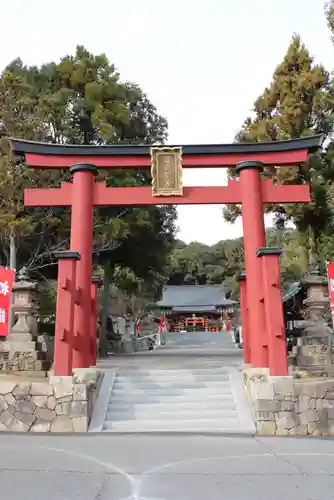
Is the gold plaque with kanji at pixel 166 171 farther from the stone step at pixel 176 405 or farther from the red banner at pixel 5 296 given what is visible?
the red banner at pixel 5 296

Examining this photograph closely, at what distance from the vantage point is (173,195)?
368 inches

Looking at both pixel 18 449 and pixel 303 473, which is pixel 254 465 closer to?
pixel 303 473

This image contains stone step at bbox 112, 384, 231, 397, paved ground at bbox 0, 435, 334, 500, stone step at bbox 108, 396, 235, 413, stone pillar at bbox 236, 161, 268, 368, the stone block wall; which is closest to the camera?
paved ground at bbox 0, 435, 334, 500

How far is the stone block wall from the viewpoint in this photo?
7.19m

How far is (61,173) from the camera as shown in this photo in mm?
15016

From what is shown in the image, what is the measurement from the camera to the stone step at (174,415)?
7523 mm

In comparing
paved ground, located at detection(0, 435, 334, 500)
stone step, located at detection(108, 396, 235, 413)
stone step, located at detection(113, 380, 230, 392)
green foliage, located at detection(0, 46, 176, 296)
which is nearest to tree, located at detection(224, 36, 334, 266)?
green foliage, located at detection(0, 46, 176, 296)

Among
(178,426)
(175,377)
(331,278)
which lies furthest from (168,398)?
(331,278)

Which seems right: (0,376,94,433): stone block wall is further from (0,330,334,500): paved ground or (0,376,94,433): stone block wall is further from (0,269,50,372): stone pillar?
(0,269,50,372): stone pillar

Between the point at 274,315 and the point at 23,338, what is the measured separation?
23.6 ft

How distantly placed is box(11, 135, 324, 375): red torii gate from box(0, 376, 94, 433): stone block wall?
3.84 ft

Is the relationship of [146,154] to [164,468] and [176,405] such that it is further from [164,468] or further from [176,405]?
[164,468]

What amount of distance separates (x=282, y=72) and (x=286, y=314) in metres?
9.47

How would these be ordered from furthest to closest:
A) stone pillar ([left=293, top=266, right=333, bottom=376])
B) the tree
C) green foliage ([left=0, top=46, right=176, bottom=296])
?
the tree
green foliage ([left=0, top=46, right=176, bottom=296])
stone pillar ([left=293, top=266, right=333, bottom=376])
